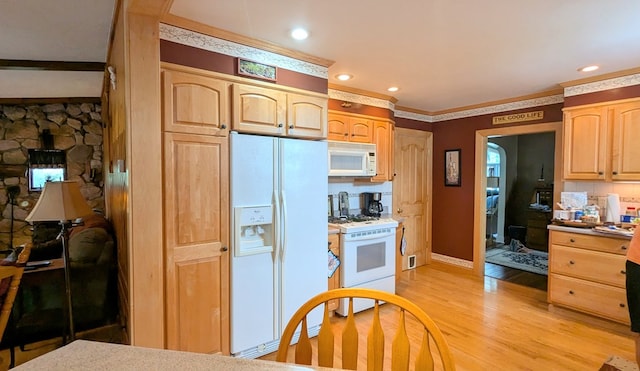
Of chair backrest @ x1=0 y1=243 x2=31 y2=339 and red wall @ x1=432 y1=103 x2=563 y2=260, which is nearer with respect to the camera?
chair backrest @ x1=0 y1=243 x2=31 y2=339

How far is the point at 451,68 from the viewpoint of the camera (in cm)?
295

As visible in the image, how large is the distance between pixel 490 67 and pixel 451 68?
357mm

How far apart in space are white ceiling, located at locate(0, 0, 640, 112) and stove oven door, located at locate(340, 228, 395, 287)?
1.68 metres

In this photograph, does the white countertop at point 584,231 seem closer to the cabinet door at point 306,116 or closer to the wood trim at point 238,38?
the cabinet door at point 306,116

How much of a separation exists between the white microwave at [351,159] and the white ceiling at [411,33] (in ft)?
2.39

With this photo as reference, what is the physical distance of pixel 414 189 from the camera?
482 cm

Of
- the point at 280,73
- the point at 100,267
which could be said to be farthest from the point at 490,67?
the point at 100,267

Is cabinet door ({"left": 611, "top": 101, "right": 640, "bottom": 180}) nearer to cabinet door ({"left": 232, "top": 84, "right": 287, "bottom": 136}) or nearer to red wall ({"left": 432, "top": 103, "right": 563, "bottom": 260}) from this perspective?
red wall ({"left": 432, "top": 103, "right": 563, "bottom": 260})

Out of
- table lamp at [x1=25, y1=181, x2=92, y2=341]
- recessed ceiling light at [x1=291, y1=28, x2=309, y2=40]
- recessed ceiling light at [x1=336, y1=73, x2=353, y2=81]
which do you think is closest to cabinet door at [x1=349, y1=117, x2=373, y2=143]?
recessed ceiling light at [x1=336, y1=73, x2=353, y2=81]

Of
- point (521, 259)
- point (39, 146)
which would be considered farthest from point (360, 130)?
point (39, 146)

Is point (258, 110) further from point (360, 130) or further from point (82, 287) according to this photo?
point (82, 287)

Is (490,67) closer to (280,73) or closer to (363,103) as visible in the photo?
(363,103)

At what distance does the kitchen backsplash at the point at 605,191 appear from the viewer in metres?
3.14

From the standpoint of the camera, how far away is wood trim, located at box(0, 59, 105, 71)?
3.20 metres
